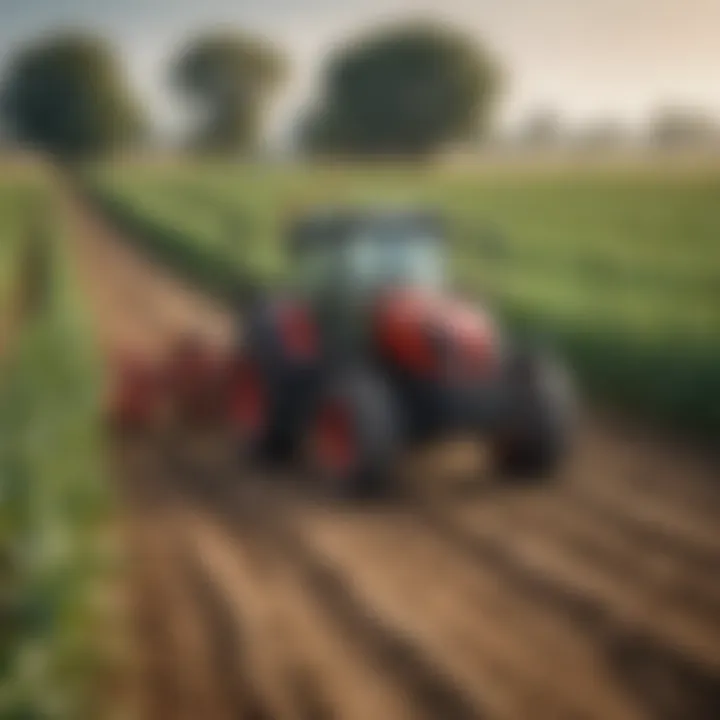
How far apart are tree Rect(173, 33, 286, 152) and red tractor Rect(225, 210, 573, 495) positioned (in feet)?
0.44

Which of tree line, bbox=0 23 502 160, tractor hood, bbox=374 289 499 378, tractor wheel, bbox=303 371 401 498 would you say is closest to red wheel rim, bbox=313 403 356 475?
tractor wheel, bbox=303 371 401 498

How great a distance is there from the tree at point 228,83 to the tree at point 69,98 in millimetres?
72

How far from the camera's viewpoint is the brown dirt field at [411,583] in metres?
1.23

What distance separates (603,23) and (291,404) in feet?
2.02

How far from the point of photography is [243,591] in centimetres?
131

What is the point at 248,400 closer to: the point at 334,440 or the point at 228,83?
the point at 334,440

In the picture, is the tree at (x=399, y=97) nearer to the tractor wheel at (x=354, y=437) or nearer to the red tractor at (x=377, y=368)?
the red tractor at (x=377, y=368)

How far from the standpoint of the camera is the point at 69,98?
1235 millimetres

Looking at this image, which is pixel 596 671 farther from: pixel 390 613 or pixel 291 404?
pixel 291 404

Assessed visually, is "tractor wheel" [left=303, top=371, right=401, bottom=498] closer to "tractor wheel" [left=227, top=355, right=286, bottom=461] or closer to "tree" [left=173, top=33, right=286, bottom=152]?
"tractor wheel" [left=227, top=355, right=286, bottom=461]

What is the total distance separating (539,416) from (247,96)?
19.4 inches

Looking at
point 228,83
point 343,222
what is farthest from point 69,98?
point 343,222

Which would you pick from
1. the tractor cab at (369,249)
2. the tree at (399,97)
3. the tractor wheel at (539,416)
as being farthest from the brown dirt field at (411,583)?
the tree at (399,97)

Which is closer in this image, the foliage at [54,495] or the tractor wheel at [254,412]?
the foliage at [54,495]
